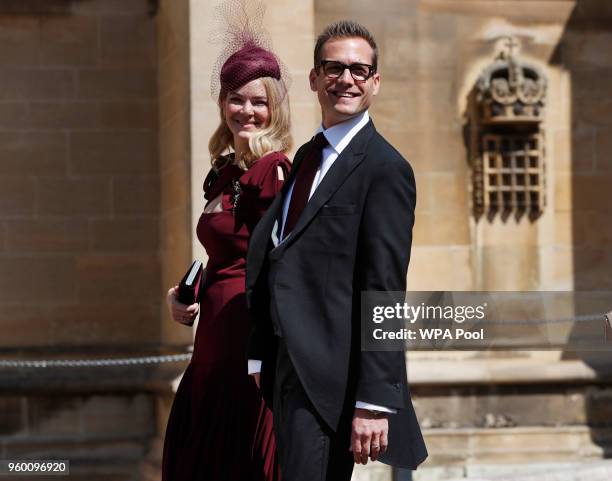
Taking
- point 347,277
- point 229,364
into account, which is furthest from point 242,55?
point 347,277

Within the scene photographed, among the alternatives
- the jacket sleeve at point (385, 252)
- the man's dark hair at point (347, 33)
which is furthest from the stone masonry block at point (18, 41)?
the jacket sleeve at point (385, 252)

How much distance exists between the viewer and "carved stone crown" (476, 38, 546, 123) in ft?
23.0

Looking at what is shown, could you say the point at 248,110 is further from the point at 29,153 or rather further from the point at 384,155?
the point at 29,153

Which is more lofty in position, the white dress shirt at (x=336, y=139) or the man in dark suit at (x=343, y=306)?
the white dress shirt at (x=336, y=139)

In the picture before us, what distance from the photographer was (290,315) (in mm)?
3256

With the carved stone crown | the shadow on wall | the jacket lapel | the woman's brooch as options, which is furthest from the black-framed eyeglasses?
the shadow on wall

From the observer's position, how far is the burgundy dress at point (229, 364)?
3992 mm

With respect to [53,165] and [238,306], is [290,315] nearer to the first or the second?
[238,306]

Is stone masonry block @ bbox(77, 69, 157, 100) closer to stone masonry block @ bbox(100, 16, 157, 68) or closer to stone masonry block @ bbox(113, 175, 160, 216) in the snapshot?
stone masonry block @ bbox(100, 16, 157, 68)

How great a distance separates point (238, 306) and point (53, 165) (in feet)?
12.0

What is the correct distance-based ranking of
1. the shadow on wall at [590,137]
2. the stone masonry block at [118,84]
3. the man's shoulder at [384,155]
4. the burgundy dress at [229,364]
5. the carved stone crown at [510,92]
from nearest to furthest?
1. the man's shoulder at [384,155]
2. the burgundy dress at [229,364]
3. the carved stone crown at [510,92]
4. the shadow on wall at [590,137]
5. the stone masonry block at [118,84]

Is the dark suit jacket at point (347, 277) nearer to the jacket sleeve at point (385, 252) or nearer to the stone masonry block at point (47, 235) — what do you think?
the jacket sleeve at point (385, 252)

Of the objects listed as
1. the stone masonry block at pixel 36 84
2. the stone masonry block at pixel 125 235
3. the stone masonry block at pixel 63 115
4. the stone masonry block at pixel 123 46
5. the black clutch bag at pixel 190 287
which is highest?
the stone masonry block at pixel 123 46

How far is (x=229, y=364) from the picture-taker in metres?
4.06
